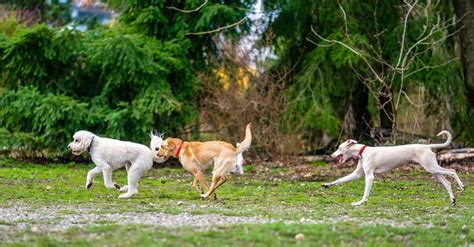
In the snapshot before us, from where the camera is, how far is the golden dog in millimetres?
14328

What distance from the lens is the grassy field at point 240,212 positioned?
951 centimetres

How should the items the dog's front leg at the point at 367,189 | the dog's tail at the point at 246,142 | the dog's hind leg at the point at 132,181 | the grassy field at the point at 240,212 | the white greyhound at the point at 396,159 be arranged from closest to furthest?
the grassy field at the point at 240,212
the dog's front leg at the point at 367,189
the dog's tail at the point at 246,142
the white greyhound at the point at 396,159
the dog's hind leg at the point at 132,181

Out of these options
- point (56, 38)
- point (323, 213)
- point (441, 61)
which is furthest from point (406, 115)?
point (323, 213)

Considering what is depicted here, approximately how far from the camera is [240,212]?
483 inches

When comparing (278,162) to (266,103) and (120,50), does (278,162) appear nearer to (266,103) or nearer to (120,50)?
(266,103)

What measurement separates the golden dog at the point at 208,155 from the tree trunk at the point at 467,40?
12.2 metres

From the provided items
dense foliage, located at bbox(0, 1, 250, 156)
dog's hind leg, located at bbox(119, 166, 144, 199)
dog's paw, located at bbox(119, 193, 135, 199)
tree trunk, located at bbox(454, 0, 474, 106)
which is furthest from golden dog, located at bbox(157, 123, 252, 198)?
tree trunk, located at bbox(454, 0, 474, 106)

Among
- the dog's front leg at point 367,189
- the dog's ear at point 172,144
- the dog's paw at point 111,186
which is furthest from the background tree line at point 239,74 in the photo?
the dog's front leg at point 367,189

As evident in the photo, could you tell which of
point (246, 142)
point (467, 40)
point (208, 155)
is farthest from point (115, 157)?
point (467, 40)

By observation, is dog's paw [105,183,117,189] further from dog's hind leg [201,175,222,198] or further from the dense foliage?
the dense foliage

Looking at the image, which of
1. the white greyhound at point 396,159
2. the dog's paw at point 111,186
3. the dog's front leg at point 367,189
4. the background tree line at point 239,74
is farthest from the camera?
the background tree line at point 239,74

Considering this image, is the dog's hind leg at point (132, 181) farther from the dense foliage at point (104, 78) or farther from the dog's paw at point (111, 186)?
the dense foliage at point (104, 78)

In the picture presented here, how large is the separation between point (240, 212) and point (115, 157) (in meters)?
3.50

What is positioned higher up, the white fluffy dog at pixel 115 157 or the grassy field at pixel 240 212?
the white fluffy dog at pixel 115 157
